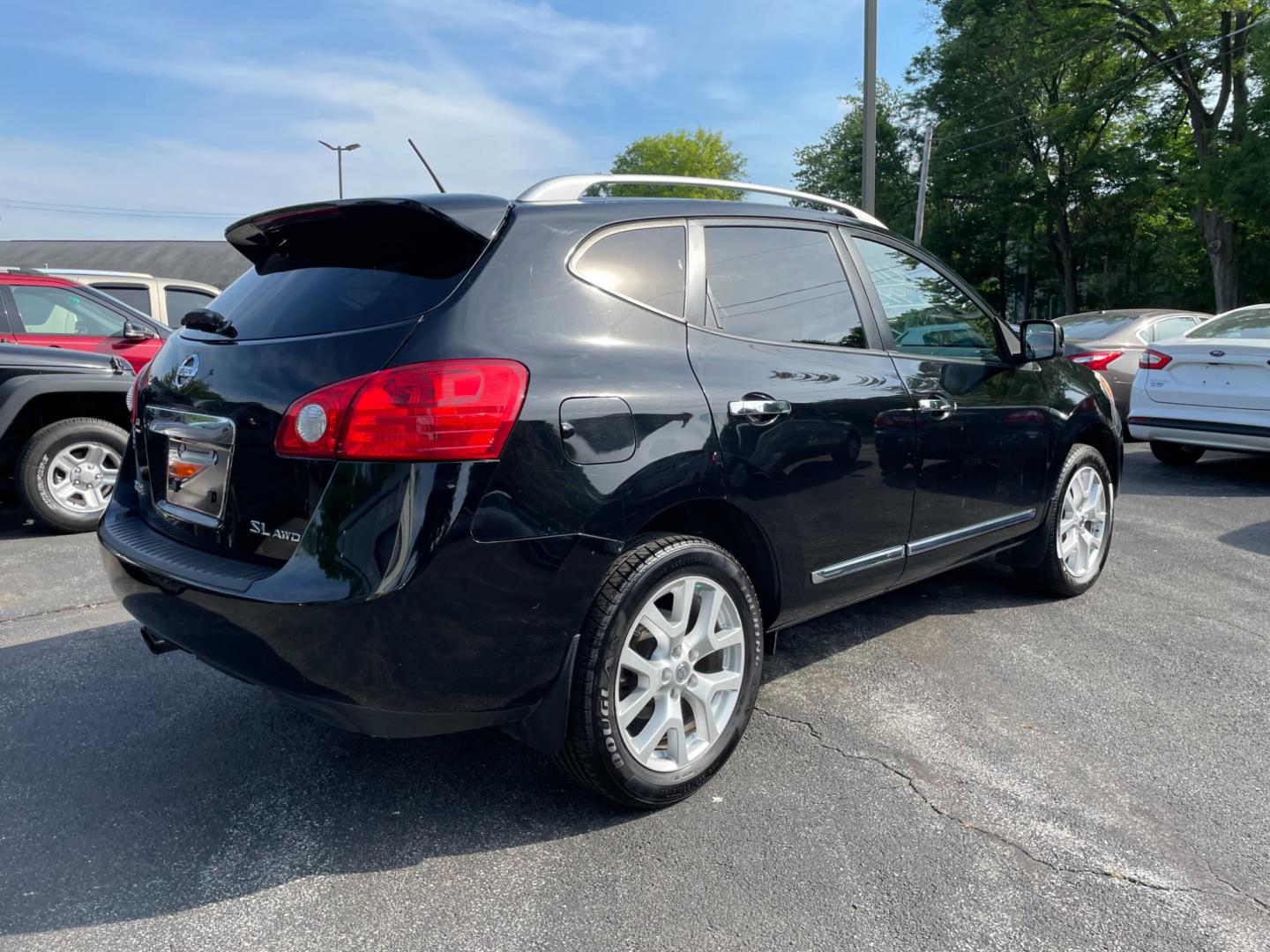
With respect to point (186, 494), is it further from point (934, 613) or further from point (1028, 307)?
point (1028, 307)

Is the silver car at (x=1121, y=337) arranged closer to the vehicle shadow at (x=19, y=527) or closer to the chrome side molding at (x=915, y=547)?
the chrome side molding at (x=915, y=547)

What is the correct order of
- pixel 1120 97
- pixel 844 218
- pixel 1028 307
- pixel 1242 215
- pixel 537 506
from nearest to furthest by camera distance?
pixel 537 506
pixel 844 218
pixel 1242 215
pixel 1120 97
pixel 1028 307

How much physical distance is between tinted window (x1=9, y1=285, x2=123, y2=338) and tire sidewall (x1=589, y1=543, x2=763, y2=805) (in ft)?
21.5

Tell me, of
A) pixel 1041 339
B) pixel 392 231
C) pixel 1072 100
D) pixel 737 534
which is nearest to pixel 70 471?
A: pixel 392 231

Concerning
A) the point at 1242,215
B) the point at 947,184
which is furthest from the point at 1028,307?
the point at 1242,215

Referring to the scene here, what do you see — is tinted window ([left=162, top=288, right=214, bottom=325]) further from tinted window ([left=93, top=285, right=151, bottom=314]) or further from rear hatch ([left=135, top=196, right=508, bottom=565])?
rear hatch ([left=135, top=196, right=508, bottom=565])

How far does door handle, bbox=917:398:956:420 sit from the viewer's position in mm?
3568

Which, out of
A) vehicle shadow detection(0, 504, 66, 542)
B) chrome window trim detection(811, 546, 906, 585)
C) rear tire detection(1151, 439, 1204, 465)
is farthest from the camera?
rear tire detection(1151, 439, 1204, 465)

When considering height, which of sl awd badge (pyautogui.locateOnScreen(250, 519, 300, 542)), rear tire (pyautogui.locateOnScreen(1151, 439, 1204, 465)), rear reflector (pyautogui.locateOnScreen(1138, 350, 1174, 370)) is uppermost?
rear reflector (pyautogui.locateOnScreen(1138, 350, 1174, 370))

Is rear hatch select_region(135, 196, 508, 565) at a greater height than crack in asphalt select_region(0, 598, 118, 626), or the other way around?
rear hatch select_region(135, 196, 508, 565)

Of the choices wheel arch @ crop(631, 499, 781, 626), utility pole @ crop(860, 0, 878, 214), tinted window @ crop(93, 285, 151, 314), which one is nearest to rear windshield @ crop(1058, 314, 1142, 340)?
utility pole @ crop(860, 0, 878, 214)

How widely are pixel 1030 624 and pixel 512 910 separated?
2890 millimetres

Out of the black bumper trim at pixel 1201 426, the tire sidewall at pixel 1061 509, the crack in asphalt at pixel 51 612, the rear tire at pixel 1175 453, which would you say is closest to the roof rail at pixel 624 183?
the tire sidewall at pixel 1061 509

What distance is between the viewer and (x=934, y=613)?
448 cm
